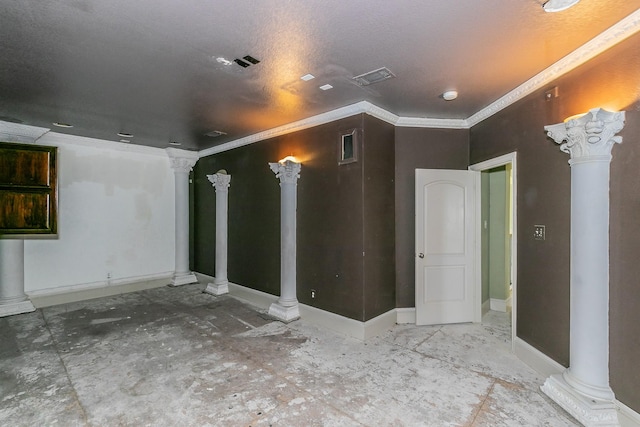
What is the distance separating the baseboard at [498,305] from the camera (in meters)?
4.60

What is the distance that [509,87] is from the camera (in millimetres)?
3055

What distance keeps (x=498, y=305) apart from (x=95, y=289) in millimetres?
→ 6877

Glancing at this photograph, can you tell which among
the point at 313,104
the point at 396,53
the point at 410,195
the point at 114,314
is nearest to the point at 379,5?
the point at 396,53

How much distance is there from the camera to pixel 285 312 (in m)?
4.22

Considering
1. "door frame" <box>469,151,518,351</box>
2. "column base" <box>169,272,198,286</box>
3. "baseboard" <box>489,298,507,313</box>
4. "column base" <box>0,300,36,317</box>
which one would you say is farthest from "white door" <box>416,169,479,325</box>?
"column base" <box>0,300,36,317</box>

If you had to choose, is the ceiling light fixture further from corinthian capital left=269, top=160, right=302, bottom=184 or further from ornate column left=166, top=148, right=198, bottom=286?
ornate column left=166, top=148, right=198, bottom=286

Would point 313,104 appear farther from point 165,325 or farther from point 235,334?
point 165,325

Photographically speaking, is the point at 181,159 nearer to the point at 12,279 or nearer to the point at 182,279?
the point at 182,279

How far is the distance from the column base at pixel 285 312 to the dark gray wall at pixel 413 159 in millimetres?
1589

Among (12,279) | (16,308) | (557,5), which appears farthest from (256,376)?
(12,279)

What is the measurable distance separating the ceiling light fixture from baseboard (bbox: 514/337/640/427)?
261 cm

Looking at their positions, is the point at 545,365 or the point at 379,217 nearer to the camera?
the point at 545,365

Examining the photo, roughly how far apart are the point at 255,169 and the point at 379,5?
3660mm

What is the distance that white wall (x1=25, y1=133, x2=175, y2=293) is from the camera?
515cm
